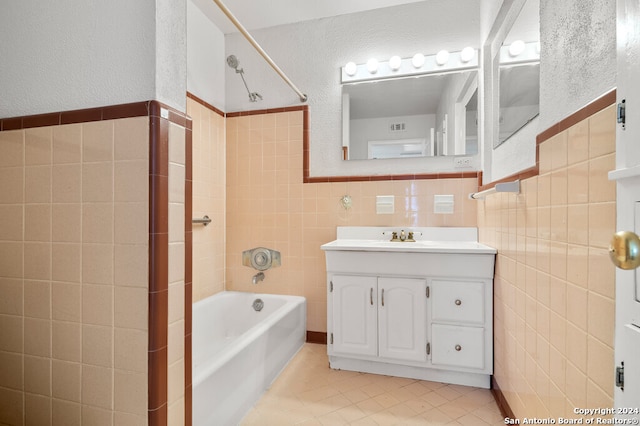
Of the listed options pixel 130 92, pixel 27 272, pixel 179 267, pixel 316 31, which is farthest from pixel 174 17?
pixel 316 31

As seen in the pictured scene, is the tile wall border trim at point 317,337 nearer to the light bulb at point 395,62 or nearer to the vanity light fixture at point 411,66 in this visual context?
the vanity light fixture at point 411,66

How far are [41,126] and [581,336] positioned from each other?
1.71m

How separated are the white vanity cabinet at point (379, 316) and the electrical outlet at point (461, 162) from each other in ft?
3.00

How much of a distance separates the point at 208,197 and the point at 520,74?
6.89 ft

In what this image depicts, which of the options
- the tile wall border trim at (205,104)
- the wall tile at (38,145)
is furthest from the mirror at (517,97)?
the tile wall border trim at (205,104)

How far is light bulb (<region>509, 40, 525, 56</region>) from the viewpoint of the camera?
1491mm

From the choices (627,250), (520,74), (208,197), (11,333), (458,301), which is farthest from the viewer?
(208,197)

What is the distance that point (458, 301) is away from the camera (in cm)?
183

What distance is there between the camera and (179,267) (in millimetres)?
989

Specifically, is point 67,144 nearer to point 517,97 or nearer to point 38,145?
point 38,145

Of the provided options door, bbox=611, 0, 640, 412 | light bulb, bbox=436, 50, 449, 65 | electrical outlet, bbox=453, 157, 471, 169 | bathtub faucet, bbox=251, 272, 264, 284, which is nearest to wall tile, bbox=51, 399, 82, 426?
door, bbox=611, 0, 640, 412

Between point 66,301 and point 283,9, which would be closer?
point 66,301

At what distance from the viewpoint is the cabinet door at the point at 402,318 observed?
1878 millimetres

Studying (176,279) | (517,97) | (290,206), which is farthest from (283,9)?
(176,279)
